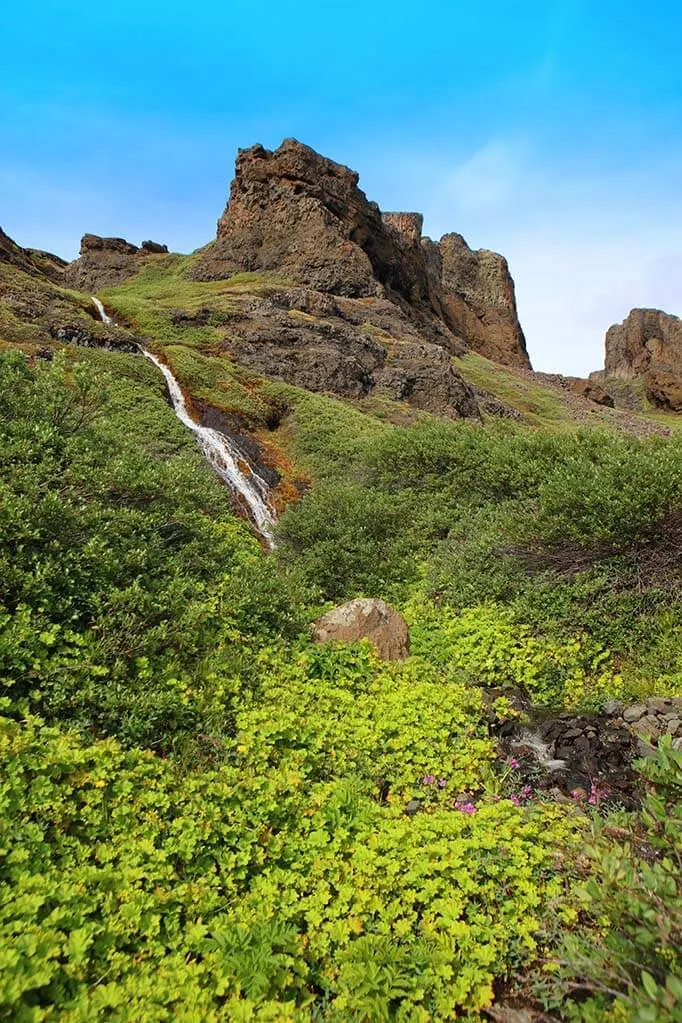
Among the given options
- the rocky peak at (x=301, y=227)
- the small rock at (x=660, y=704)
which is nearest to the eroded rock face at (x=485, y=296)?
the rocky peak at (x=301, y=227)

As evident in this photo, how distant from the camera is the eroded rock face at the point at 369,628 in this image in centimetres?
988

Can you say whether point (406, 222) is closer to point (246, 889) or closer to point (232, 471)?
point (232, 471)

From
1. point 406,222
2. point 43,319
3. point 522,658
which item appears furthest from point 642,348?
point 522,658

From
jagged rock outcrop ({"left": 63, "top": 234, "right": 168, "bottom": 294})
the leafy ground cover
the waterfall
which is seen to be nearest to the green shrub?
the leafy ground cover

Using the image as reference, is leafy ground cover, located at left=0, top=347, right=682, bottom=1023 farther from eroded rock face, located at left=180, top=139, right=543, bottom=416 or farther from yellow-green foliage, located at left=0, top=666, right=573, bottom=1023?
eroded rock face, located at left=180, top=139, right=543, bottom=416

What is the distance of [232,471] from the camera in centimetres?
2053

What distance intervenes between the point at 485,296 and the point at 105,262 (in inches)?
2449

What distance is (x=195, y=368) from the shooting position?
28.3m

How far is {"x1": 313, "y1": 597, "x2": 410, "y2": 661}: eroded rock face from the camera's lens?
389 inches

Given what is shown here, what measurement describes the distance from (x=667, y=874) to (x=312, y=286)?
5662cm

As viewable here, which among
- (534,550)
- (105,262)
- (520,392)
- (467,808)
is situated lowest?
(467,808)

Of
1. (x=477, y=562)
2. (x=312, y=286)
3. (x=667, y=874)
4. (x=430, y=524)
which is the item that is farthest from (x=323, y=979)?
(x=312, y=286)

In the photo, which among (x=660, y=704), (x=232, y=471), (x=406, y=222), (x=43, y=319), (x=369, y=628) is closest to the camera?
(x=660, y=704)

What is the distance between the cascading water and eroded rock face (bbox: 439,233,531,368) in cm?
7302
